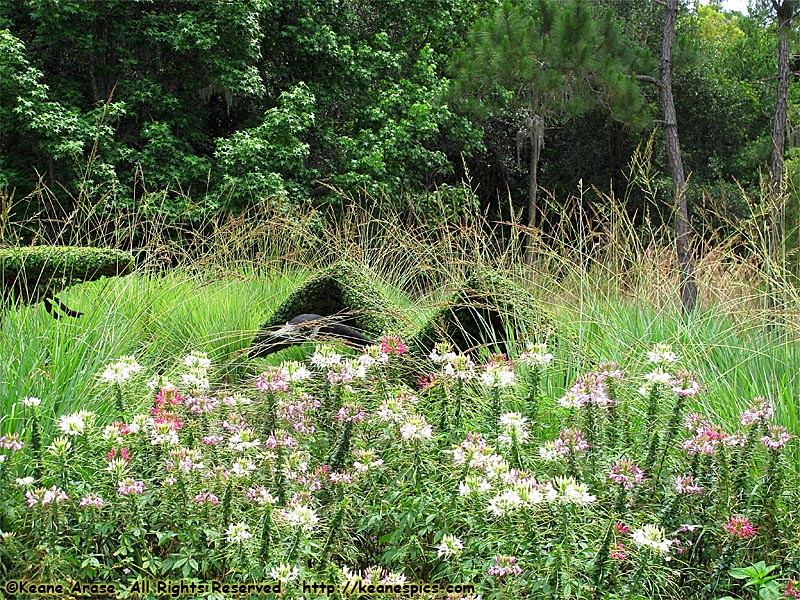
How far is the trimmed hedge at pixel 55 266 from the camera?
11.1 feet

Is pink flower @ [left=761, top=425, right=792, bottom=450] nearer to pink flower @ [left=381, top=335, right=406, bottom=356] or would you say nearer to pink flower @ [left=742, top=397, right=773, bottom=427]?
pink flower @ [left=742, top=397, right=773, bottom=427]

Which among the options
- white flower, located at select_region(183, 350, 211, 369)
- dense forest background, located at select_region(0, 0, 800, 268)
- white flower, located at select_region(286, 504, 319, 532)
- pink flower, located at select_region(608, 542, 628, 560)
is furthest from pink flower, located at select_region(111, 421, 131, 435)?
dense forest background, located at select_region(0, 0, 800, 268)

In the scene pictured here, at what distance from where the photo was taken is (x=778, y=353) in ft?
10.6

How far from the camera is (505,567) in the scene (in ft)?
5.34

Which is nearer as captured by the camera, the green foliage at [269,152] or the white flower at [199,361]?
the white flower at [199,361]

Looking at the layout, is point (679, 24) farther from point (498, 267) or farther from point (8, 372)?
point (8, 372)

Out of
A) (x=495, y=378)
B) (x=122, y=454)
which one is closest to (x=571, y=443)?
(x=495, y=378)

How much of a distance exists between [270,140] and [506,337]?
Answer: 9.17 metres

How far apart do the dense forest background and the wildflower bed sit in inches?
278

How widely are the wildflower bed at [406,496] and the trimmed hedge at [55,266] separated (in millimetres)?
1040

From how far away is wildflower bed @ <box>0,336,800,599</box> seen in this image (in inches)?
70.4

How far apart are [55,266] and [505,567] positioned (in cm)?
265

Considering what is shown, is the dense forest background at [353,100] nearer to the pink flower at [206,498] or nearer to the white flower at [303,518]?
the pink flower at [206,498]

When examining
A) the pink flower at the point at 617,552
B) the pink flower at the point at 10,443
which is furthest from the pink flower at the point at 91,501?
the pink flower at the point at 617,552
